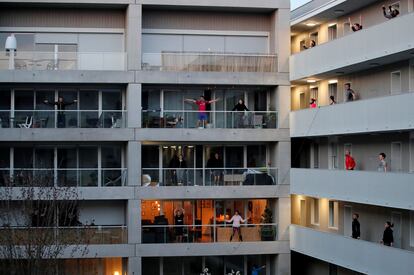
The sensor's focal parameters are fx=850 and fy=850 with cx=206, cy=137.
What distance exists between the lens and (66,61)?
41.7m

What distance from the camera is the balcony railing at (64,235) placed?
3556 cm

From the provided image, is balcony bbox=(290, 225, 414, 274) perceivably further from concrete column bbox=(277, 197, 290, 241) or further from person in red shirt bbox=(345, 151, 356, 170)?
person in red shirt bbox=(345, 151, 356, 170)

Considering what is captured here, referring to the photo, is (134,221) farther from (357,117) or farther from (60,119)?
(357,117)

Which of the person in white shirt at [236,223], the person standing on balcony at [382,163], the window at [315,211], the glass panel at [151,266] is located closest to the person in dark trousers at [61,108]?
A: the glass panel at [151,266]

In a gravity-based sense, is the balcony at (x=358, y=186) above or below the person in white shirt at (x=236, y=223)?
above

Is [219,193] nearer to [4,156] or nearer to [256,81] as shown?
[256,81]

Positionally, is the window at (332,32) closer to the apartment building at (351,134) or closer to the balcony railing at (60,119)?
the apartment building at (351,134)

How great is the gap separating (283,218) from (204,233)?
3971 millimetres

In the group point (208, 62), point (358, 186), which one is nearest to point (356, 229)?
point (358, 186)

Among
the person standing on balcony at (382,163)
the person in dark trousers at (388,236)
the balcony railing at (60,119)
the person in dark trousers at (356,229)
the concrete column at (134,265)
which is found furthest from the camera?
the balcony railing at (60,119)

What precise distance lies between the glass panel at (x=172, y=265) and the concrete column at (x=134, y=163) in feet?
14.4

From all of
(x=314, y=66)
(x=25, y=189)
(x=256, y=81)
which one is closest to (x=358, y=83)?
(x=314, y=66)

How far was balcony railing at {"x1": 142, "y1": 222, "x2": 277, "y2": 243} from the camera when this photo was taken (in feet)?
136

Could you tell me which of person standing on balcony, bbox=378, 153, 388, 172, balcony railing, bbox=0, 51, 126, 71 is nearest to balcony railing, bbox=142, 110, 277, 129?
balcony railing, bbox=0, 51, 126, 71
